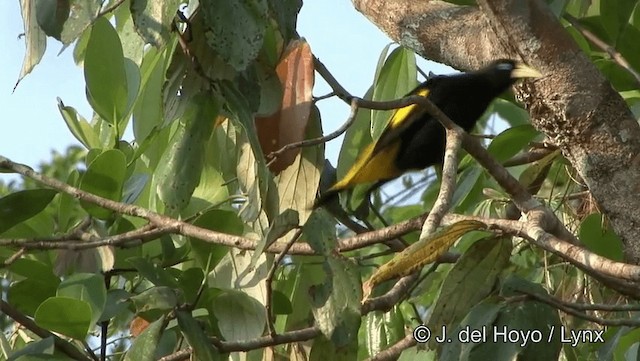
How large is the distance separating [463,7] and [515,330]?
2.97 ft

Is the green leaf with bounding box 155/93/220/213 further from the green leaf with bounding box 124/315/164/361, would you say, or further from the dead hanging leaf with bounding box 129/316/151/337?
the dead hanging leaf with bounding box 129/316/151/337

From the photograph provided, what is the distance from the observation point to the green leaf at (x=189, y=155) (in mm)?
1633

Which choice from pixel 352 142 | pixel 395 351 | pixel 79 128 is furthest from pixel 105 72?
pixel 395 351

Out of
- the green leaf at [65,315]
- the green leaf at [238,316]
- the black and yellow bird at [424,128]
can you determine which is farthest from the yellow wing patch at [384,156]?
the green leaf at [65,315]

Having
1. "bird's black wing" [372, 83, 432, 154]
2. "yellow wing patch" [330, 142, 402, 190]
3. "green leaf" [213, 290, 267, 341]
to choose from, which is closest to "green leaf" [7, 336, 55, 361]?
"green leaf" [213, 290, 267, 341]

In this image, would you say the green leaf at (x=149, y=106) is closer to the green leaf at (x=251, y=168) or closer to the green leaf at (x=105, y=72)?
the green leaf at (x=105, y=72)

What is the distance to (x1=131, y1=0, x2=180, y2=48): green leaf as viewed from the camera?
1449 mm

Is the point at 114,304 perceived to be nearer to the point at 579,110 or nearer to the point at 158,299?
the point at 158,299

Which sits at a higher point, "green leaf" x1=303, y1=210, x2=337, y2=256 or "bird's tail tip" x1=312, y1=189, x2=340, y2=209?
"bird's tail tip" x1=312, y1=189, x2=340, y2=209

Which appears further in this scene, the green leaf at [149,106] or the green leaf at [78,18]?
the green leaf at [149,106]

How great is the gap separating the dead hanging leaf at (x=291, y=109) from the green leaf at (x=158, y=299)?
13.6 inches

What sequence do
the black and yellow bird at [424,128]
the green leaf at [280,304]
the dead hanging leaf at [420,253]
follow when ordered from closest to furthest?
the dead hanging leaf at [420,253] → the green leaf at [280,304] → the black and yellow bird at [424,128]

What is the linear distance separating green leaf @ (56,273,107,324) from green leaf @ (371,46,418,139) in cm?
85

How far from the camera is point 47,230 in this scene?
6.81 feet
